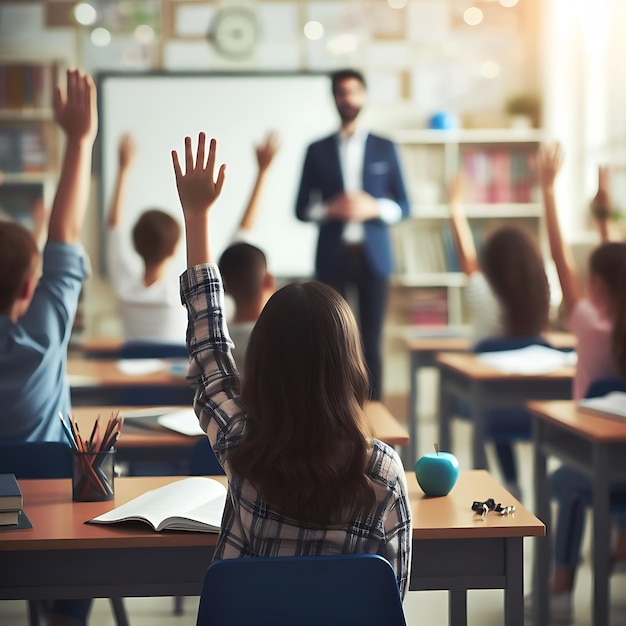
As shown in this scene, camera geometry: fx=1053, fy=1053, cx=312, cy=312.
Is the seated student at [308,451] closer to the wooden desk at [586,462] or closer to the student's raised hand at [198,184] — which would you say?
the student's raised hand at [198,184]

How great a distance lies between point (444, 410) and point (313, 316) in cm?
328

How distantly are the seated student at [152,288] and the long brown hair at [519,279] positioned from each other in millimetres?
1278

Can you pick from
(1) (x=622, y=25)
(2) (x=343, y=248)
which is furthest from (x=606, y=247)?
(1) (x=622, y=25)

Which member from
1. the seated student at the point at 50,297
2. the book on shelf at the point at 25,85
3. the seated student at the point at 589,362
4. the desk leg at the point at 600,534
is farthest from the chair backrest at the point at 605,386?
the book on shelf at the point at 25,85

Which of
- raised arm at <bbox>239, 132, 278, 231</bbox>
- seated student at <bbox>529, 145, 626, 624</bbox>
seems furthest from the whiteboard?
seated student at <bbox>529, 145, 626, 624</bbox>

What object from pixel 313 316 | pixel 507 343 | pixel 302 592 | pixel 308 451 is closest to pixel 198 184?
pixel 313 316

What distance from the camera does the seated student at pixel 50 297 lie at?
232 centimetres

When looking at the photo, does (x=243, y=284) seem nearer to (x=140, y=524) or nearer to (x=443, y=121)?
(x=140, y=524)

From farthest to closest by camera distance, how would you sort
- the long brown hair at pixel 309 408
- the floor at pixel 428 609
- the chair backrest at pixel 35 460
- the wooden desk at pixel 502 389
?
1. the wooden desk at pixel 502 389
2. the floor at pixel 428 609
3. the chair backrest at pixel 35 460
4. the long brown hair at pixel 309 408

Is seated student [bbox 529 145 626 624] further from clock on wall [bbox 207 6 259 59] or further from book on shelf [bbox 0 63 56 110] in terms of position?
book on shelf [bbox 0 63 56 110]

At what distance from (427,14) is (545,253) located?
1755 millimetres

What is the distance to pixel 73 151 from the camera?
7.64 feet

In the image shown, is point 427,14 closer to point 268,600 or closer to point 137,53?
point 137,53

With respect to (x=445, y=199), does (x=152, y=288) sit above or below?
below
